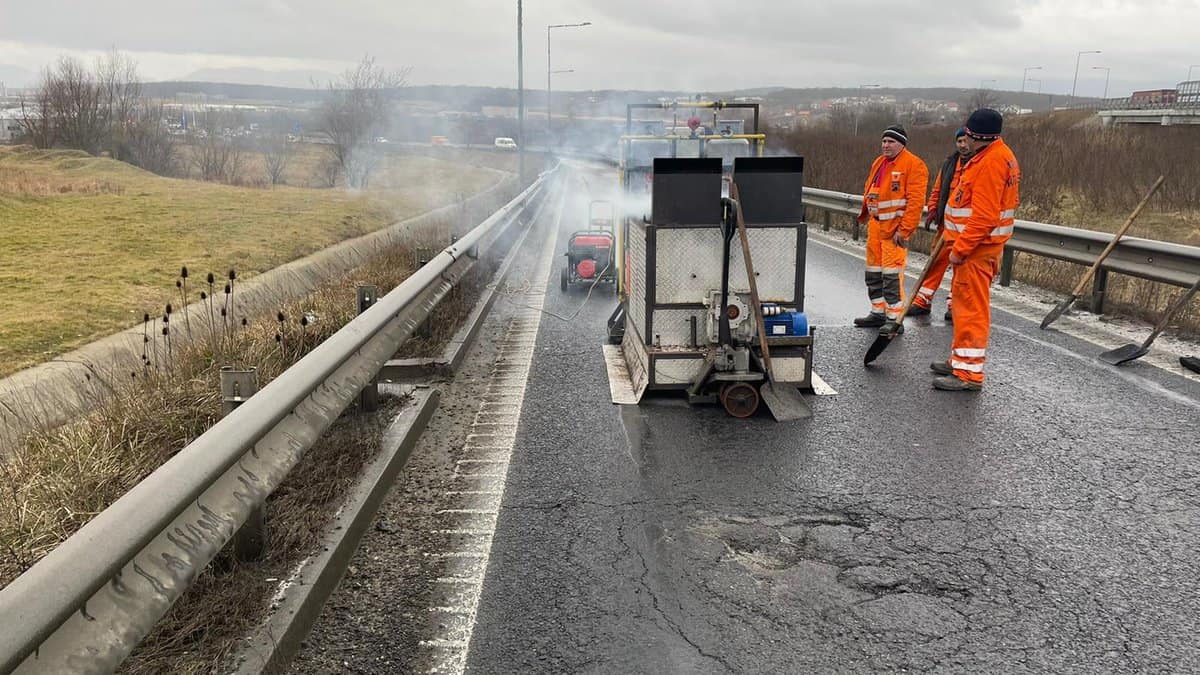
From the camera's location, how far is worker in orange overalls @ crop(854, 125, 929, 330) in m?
8.53

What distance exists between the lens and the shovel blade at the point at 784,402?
225 inches

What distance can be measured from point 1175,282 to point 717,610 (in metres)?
6.46

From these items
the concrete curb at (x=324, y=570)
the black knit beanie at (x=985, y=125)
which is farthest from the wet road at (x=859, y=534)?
the black knit beanie at (x=985, y=125)

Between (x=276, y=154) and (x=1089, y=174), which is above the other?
(x=1089, y=174)

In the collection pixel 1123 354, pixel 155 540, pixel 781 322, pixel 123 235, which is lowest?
pixel 123 235

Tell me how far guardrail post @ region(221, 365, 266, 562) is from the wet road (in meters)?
0.83

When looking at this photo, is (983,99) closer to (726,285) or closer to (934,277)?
(934,277)

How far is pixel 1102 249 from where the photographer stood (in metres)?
9.00

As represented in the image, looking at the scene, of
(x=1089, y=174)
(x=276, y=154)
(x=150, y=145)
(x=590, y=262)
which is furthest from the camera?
(x=150, y=145)

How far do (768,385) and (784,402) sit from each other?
21 centimetres

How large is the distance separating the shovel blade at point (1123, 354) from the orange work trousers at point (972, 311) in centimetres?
114

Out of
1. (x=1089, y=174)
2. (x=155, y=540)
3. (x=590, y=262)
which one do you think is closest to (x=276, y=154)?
(x=1089, y=174)

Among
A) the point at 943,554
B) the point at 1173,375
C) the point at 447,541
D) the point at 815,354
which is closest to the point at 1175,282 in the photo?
the point at 1173,375

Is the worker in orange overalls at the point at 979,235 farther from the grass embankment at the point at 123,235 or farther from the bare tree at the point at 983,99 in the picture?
the bare tree at the point at 983,99
